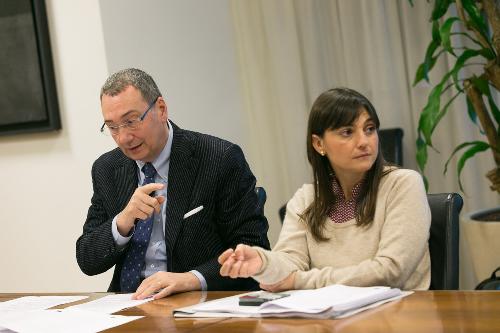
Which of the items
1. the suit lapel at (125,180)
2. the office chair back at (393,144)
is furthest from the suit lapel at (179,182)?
the office chair back at (393,144)

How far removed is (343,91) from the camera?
7.52 ft

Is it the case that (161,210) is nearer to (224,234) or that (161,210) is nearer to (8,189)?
(224,234)

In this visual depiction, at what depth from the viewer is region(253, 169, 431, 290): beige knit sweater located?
2.10 m

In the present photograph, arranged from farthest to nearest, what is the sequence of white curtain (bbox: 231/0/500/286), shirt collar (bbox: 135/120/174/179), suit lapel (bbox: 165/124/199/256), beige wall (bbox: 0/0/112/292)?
white curtain (bbox: 231/0/500/286) < beige wall (bbox: 0/0/112/292) < shirt collar (bbox: 135/120/174/179) < suit lapel (bbox: 165/124/199/256)

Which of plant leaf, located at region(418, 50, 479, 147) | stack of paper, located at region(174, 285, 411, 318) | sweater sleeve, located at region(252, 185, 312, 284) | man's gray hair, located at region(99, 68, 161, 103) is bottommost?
stack of paper, located at region(174, 285, 411, 318)

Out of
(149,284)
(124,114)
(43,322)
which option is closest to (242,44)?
(124,114)

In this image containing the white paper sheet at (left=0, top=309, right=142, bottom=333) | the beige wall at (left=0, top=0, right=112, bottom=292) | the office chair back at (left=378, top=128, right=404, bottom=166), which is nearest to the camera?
the white paper sheet at (left=0, top=309, right=142, bottom=333)

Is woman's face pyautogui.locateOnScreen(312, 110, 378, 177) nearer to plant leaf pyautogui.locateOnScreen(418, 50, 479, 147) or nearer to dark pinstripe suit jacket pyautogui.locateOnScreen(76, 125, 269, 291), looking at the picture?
dark pinstripe suit jacket pyautogui.locateOnScreen(76, 125, 269, 291)

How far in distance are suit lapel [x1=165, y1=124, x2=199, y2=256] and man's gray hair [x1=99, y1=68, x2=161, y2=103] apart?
0.57ft

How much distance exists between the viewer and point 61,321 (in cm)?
199

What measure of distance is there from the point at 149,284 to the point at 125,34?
176 centimetres

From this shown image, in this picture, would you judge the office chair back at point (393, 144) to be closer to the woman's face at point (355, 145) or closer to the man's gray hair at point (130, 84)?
the man's gray hair at point (130, 84)

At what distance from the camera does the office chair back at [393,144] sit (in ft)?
13.5

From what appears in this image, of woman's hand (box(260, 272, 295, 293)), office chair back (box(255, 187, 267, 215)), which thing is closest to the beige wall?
office chair back (box(255, 187, 267, 215))
